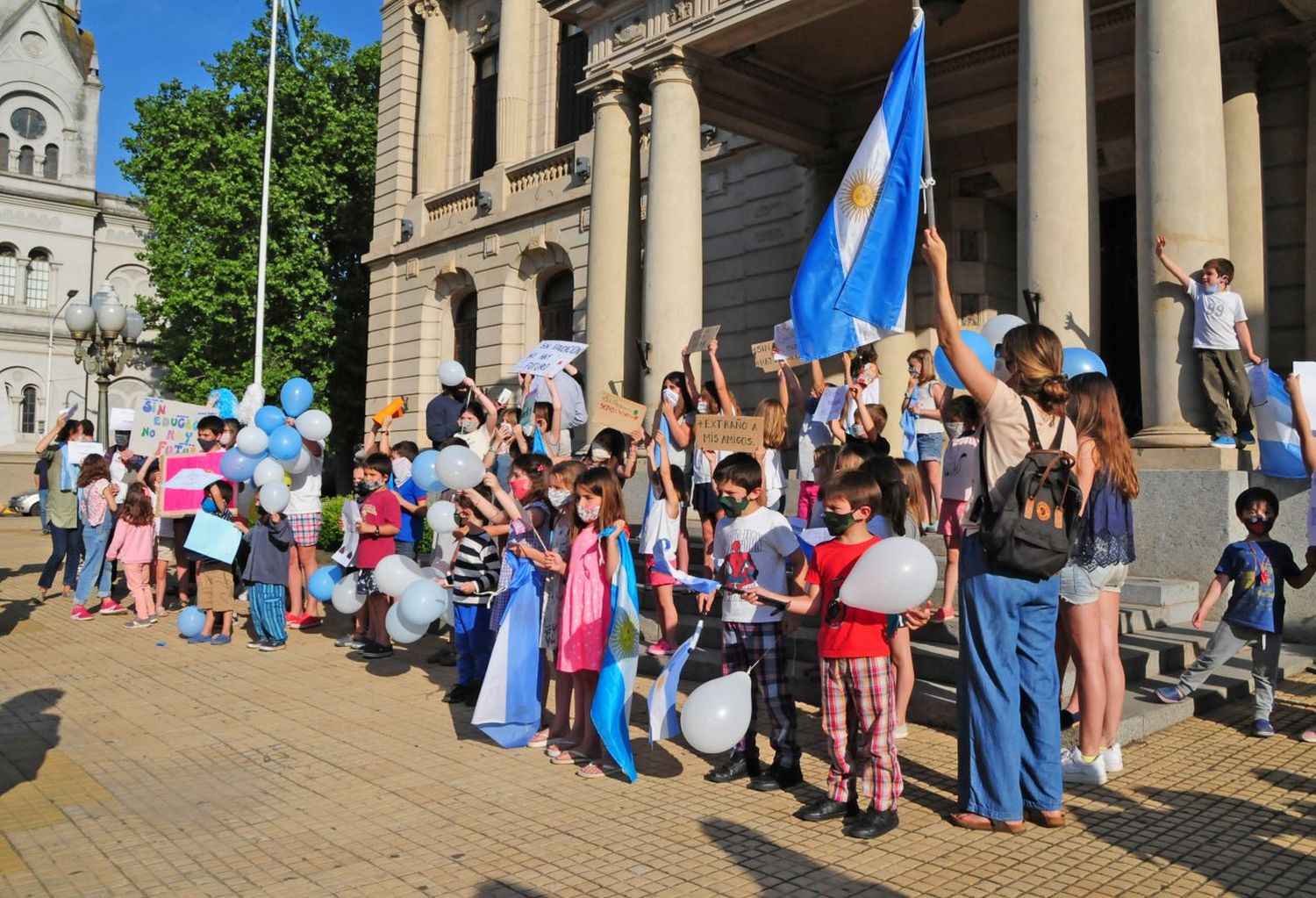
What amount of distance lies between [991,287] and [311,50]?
26347mm

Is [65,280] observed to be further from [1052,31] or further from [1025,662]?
[1025,662]

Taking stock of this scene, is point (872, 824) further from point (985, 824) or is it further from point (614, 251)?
point (614, 251)

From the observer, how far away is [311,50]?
109 feet

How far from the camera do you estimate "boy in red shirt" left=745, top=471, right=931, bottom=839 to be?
4777 mm

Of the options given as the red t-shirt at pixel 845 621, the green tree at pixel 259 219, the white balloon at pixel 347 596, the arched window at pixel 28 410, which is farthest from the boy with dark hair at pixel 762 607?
the arched window at pixel 28 410

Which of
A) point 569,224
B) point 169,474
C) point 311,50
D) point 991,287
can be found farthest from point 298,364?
point 991,287

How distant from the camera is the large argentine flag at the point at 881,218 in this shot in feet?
21.5

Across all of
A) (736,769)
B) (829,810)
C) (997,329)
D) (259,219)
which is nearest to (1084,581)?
(829,810)

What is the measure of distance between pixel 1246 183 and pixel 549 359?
26.0 ft

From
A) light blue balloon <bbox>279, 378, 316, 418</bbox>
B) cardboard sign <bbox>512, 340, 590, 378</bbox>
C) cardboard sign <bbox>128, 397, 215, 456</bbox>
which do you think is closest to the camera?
cardboard sign <bbox>512, 340, 590, 378</bbox>

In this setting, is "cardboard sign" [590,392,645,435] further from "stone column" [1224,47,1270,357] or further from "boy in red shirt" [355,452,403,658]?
"stone column" [1224,47,1270,357]

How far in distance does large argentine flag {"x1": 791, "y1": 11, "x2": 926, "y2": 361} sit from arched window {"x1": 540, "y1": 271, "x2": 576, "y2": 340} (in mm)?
14959

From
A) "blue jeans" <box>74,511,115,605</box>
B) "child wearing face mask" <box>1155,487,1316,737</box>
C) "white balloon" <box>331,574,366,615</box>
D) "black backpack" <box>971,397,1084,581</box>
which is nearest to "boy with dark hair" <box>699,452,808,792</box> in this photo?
"black backpack" <box>971,397,1084,581</box>

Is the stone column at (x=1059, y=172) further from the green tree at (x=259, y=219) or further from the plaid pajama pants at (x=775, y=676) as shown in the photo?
the green tree at (x=259, y=219)
